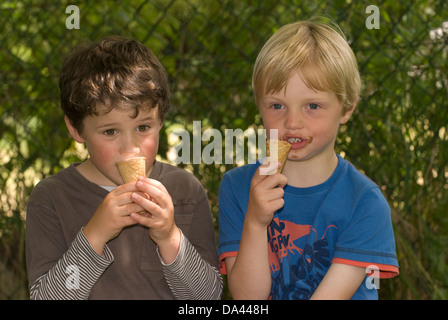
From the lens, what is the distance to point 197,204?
2031 millimetres

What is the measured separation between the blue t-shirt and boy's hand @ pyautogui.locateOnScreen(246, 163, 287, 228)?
0.61 ft

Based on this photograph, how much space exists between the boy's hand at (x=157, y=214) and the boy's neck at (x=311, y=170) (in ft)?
1.31

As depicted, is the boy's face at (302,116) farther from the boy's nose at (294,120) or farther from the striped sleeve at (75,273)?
the striped sleeve at (75,273)

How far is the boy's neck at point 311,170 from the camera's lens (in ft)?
6.19

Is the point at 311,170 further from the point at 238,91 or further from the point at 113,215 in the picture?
the point at 238,91

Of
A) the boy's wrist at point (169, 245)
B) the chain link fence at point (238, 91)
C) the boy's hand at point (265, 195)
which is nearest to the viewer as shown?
the boy's hand at point (265, 195)

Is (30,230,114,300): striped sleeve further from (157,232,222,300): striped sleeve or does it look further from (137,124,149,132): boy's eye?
(137,124,149,132): boy's eye

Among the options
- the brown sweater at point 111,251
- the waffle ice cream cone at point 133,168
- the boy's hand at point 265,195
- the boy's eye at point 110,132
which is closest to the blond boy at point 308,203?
the boy's hand at point 265,195

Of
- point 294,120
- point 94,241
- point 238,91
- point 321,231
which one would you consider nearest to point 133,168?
point 94,241

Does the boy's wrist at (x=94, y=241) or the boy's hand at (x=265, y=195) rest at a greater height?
the boy's hand at (x=265, y=195)

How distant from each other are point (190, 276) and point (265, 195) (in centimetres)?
37

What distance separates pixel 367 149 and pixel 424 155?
242mm

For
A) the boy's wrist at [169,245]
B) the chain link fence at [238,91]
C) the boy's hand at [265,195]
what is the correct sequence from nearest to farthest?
the boy's hand at [265,195], the boy's wrist at [169,245], the chain link fence at [238,91]

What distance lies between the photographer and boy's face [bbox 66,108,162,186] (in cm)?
180
